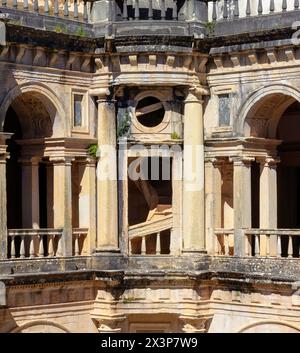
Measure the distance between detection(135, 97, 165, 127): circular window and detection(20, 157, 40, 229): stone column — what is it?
7.32ft

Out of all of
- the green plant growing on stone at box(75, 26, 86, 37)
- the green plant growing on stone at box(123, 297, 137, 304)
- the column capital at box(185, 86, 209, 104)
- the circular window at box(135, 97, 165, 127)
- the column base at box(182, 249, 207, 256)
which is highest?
the green plant growing on stone at box(75, 26, 86, 37)

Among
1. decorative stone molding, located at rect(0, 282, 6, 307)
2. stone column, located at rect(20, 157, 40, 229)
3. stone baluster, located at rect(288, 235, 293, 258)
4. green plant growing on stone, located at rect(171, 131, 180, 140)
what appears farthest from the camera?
green plant growing on stone, located at rect(171, 131, 180, 140)

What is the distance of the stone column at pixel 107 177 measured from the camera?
30438 millimetres

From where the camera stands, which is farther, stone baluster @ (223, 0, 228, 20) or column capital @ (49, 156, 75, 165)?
stone baluster @ (223, 0, 228, 20)

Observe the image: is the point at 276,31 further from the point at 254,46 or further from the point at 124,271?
the point at 124,271

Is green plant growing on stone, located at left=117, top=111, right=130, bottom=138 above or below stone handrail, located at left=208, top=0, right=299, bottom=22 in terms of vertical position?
below

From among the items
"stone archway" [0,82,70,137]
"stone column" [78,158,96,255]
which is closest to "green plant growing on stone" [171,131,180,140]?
"stone column" [78,158,96,255]

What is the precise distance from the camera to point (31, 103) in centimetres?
3036

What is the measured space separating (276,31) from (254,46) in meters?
0.67

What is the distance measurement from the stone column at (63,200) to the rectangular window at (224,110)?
10.3ft

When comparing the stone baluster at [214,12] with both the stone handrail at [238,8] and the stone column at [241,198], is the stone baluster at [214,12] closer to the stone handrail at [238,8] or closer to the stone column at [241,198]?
the stone handrail at [238,8]

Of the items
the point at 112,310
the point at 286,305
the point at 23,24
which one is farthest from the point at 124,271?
the point at 23,24

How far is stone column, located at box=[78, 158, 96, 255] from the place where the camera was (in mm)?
30656

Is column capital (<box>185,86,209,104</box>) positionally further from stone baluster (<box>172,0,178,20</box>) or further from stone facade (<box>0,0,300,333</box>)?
stone baluster (<box>172,0,178,20</box>)
